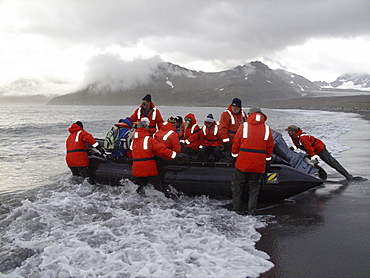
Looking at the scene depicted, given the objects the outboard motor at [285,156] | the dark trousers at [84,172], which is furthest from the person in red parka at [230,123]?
the dark trousers at [84,172]

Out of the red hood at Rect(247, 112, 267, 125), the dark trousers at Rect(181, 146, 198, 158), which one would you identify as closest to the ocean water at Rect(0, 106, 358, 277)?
the red hood at Rect(247, 112, 267, 125)

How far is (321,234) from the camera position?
4.25m

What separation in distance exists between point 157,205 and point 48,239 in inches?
81.1

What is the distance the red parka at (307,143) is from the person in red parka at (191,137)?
2.41 metres

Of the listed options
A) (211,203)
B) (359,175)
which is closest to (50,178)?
(211,203)

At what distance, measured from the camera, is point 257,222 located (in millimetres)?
4805

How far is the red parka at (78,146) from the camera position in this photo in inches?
270

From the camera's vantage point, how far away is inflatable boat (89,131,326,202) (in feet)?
18.0

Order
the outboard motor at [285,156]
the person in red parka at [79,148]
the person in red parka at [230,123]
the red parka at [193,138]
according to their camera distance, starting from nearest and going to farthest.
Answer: the outboard motor at [285,156] → the person in red parka at [230,123] → the person in red parka at [79,148] → the red parka at [193,138]

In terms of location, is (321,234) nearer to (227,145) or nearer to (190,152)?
(227,145)

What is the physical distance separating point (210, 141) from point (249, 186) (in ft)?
7.19

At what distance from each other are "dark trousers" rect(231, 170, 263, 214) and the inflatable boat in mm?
424

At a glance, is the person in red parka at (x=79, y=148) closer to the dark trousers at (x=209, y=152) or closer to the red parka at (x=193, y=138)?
the red parka at (x=193, y=138)

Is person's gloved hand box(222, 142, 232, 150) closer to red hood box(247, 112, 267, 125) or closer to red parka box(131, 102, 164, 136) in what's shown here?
red parka box(131, 102, 164, 136)
